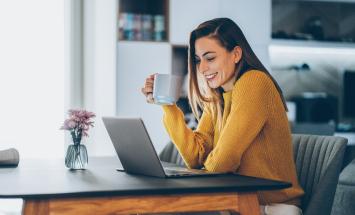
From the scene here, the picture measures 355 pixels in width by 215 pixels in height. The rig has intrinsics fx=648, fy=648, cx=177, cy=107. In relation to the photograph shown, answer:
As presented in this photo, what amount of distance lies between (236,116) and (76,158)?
61 centimetres

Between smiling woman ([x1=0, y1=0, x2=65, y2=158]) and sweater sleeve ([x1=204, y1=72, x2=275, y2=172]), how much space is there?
10.7ft

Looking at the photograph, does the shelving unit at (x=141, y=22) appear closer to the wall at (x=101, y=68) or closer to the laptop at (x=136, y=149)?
the wall at (x=101, y=68)

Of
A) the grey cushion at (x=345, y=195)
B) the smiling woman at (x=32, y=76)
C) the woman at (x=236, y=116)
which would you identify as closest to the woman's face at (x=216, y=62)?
the woman at (x=236, y=116)

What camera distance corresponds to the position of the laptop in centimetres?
188

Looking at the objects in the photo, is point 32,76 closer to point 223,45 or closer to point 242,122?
point 223,45

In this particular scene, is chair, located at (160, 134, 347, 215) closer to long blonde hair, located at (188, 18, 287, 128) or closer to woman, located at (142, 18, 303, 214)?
woman, located at (142, 18, 303, 214)

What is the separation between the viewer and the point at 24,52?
201 inches

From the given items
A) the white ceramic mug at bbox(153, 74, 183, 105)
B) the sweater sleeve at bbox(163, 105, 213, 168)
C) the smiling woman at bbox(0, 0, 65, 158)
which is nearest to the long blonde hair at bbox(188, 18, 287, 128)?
the sweater sleeve at bbox(163, 105, 213, 168)

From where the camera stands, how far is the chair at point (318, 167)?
6.66 feet

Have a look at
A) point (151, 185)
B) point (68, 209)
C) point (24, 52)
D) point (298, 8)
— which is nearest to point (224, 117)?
point (151, 185)

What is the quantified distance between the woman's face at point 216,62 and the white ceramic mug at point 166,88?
0.20 meters

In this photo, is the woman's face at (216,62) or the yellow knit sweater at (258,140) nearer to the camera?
the yellow knit sweater at (258,140)

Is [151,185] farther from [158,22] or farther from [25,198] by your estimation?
[158,22]

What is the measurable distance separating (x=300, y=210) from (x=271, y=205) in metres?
0.09
